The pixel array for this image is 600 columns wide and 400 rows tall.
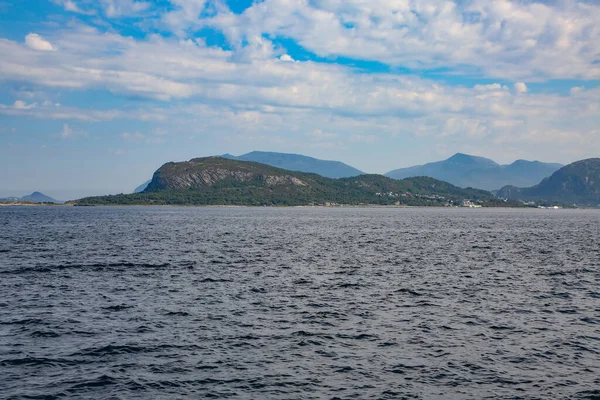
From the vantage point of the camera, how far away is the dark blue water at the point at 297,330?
26.7 meters

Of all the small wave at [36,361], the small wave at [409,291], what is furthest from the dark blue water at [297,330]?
the small wave at [409,291]

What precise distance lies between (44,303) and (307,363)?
1059 inches

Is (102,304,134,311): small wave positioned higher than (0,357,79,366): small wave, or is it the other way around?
(102,304,134,311): small wave

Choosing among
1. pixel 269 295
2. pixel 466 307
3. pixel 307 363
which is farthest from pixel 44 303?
pixel 466 307

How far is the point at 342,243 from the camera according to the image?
110 m

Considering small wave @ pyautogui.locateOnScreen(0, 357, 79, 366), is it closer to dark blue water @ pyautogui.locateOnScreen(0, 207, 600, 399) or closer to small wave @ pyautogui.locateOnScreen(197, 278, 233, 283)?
dark blue water @ pyautogui.locateOnScreen(0, 207, 600, 399)

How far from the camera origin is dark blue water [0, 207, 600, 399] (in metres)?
26.7

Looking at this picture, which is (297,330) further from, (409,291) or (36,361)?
(409,291)

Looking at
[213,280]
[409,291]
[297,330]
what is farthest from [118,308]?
[409,291]

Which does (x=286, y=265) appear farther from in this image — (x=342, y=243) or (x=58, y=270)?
(x=342, y=243)

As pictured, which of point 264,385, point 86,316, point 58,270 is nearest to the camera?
point 264,385

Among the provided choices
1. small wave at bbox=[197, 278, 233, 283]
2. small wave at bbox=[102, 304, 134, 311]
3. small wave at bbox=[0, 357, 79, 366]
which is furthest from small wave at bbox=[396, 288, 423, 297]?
small wave at bbox=[0, 357, 79, 366]

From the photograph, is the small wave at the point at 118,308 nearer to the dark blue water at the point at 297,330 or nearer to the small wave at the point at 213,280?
the dark blue water at the point at 297,330

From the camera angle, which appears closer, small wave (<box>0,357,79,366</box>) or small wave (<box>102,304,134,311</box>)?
small wave (<box>0,357,79,366</box>)
